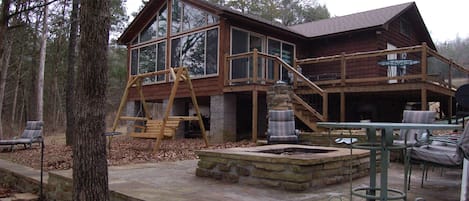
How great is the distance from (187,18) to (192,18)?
1.04 feet

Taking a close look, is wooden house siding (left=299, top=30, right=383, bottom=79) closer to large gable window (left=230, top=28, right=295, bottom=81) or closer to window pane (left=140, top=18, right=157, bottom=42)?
large gable window (left=230, top=28, right=295, bottom=81)

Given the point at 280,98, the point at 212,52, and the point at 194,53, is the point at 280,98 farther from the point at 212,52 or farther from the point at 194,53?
the point at 194,53

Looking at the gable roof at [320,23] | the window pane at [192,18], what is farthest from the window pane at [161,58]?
the gable roof at [320,23]

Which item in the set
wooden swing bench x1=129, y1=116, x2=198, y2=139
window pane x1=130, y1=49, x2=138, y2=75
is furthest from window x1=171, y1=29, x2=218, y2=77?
wooden swing bench x1=129, y1=116, x2=198, y2=139

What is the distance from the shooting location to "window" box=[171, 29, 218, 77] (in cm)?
1115

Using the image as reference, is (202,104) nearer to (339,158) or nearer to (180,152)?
(180,152)

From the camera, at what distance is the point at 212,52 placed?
1116 centimetres

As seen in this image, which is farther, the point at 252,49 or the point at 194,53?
the point at 194,53

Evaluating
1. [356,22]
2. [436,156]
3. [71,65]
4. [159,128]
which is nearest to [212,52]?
[71,65]

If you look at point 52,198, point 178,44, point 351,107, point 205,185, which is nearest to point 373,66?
point 351,107

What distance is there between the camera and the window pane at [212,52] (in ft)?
36.2

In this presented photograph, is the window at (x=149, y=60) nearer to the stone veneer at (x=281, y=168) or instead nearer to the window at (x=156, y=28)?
the window at (x=156, y=28)

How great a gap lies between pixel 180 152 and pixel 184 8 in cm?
621

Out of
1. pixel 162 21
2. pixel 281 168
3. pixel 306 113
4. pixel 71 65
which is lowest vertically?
pixel 281 168
